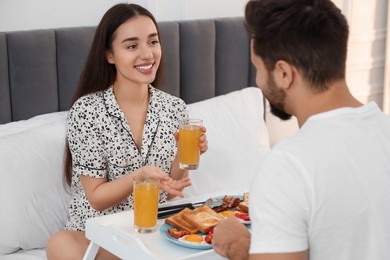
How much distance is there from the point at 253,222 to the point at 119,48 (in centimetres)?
118

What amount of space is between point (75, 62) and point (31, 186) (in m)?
0.56

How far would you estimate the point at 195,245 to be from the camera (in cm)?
173

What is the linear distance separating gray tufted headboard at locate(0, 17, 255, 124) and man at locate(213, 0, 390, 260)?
53.6 inches

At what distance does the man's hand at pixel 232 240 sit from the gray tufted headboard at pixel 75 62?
129cm

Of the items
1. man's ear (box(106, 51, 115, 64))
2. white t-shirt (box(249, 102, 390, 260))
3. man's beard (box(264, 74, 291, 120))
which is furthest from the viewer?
man's ear (box(106, 51, 115, 64))

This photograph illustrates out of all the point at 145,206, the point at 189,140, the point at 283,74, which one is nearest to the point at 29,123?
the point at 189,140

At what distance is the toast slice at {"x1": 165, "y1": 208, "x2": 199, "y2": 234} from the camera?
1792 millimetres

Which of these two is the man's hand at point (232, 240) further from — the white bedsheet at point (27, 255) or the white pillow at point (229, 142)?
the white pillow at point (229, 142)

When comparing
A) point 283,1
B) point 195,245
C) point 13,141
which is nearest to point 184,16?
point 13,141

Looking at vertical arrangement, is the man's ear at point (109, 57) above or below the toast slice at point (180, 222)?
above

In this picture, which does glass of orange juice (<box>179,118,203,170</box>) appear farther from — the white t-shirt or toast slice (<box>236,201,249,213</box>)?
the white t-shirt

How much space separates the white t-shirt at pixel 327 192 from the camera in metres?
1.26

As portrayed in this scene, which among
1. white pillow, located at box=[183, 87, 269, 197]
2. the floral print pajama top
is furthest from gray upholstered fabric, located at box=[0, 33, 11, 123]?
white pillow, located at box=[183, 87, 269, 197]

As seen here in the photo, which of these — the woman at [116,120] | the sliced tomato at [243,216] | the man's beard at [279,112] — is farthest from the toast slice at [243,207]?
the man's beard at [279,112]
